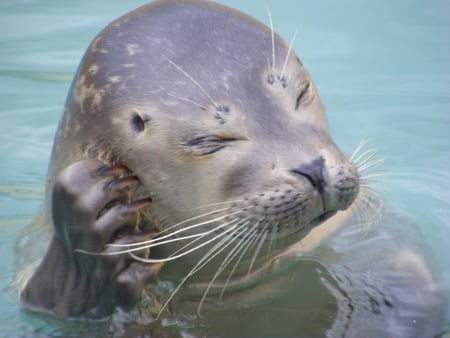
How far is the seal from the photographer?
12.0 ft

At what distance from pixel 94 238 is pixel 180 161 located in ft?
1.53

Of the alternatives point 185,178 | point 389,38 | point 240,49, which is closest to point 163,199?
point 185,178

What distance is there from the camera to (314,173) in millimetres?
3582

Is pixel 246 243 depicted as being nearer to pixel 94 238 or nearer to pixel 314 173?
pixel 314 173

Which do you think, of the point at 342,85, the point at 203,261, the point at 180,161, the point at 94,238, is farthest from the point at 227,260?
the point at 342,85

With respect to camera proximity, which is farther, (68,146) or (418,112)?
(418,112)

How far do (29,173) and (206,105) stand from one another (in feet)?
8.92

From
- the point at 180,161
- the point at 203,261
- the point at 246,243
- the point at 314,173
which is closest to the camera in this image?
the point at 314,173

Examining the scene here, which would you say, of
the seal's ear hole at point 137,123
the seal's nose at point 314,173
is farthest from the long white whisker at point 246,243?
the seal's ear hole at point 137,123

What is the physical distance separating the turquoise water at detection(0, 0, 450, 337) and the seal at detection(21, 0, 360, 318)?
2.66ft

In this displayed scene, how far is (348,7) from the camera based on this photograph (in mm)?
8875

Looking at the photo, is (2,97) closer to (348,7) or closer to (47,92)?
(47,92)

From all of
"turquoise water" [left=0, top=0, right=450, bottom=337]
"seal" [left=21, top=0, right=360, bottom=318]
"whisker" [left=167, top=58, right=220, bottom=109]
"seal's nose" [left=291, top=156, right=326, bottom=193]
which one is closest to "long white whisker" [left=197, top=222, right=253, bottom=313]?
"seal" [left=21, top=0, right=360, bottom=318]

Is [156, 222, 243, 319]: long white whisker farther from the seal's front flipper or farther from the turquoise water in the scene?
the turquoise water
